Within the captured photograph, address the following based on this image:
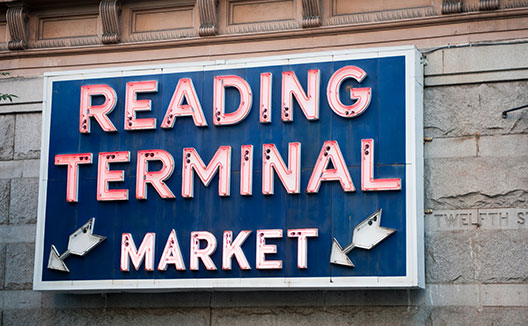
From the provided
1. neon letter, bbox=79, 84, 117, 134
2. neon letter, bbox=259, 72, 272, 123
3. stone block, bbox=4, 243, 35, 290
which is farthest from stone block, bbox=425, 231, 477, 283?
stone block, bbox=4, 243, 35, 290

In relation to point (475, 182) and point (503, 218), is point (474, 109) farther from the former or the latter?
point (503, 218)

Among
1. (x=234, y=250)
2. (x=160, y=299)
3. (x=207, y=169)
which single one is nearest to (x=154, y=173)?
(x=207, y=169)

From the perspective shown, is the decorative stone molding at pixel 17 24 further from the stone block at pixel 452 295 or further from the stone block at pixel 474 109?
the stone block at pixel 452 295

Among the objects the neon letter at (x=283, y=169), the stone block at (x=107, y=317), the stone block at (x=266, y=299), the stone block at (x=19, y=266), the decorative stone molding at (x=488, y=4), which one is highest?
the decorative stone molding at (x=488, y=4)

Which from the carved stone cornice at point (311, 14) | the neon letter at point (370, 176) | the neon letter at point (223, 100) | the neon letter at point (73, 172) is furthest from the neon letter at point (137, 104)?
the neon letter at point (370, 176)

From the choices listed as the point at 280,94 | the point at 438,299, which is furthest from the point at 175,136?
the point at 438,299

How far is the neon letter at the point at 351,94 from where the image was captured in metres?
15.2

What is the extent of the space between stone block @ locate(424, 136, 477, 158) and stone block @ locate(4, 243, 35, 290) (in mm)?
6361

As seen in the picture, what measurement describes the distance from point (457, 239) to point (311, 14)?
4028mm

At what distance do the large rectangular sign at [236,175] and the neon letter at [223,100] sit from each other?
0.06 feet

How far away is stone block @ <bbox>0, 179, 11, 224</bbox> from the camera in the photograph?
16.8 metres

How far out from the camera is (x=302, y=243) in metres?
15.0

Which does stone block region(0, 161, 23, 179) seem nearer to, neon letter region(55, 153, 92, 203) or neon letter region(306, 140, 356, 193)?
neon letter region(55, 153, 92, 203)

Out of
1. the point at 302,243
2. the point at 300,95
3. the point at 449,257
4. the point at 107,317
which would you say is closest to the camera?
the point at 449,257
